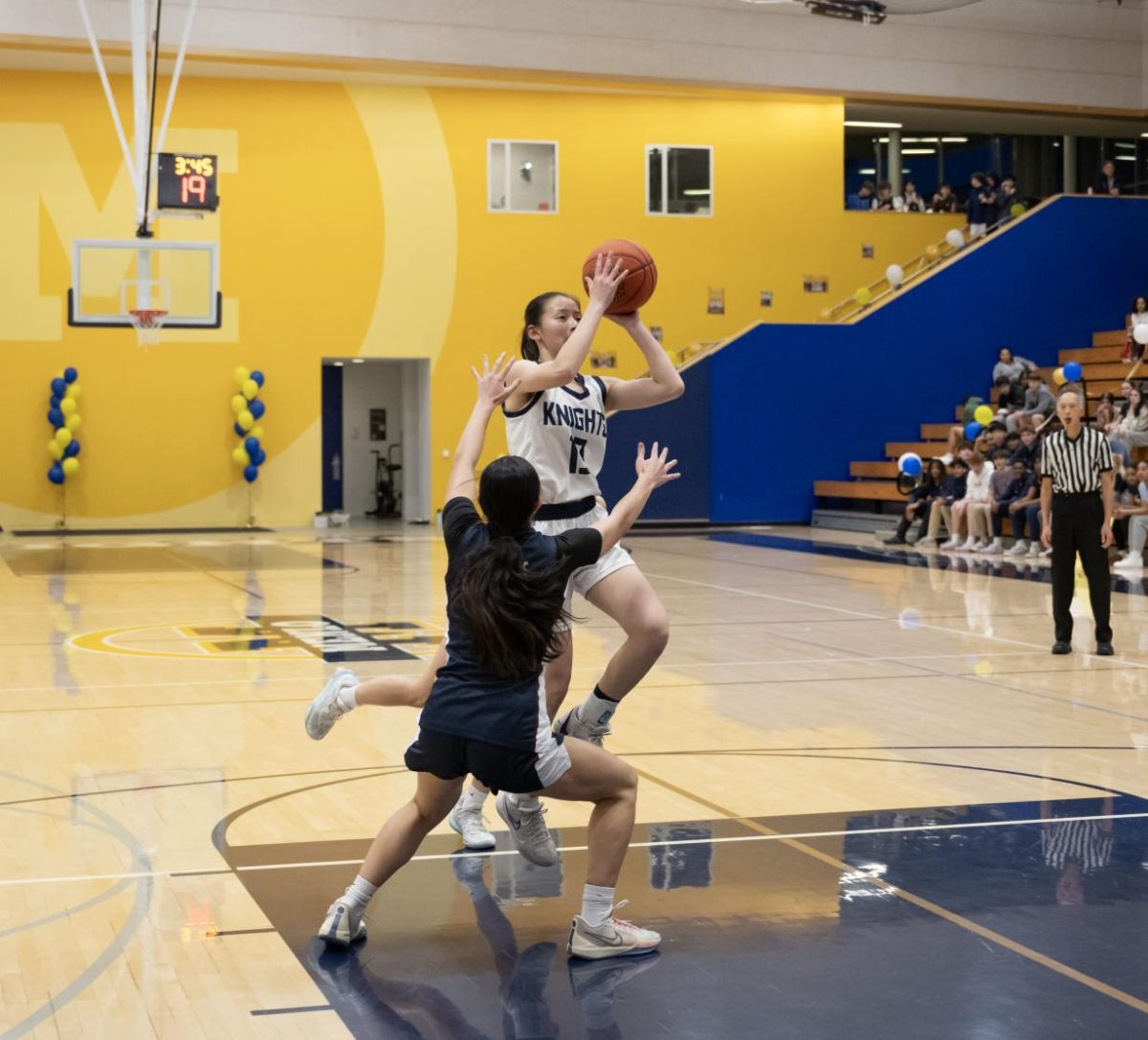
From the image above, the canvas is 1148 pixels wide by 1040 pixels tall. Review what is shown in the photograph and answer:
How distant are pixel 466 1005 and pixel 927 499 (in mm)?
16377

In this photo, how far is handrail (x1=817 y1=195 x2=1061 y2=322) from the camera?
25.7 meters

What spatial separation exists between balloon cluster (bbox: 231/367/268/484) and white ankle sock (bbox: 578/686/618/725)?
19.0 meters

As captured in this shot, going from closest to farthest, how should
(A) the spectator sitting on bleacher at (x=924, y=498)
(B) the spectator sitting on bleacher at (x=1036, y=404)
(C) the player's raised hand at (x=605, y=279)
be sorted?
1. (C) the player's raised hand at (x=605, y=279)
2. (A) the spectator sitting on bleacher at (x=924, y=498)
3. (B) the spectator sitting on bleacher at (x=1036, y=404)

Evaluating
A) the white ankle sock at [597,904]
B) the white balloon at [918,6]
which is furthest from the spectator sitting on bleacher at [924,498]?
the white ankle sock at [597,904]

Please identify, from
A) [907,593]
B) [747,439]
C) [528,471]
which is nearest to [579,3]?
[747,439]

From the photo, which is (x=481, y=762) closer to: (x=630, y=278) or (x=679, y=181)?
(x=630, y=278)

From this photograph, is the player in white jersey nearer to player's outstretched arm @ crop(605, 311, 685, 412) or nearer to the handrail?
player's outstretched arm @ crop(605, 311, 685, 412)

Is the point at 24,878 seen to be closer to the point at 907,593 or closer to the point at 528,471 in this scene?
the point at 528,471

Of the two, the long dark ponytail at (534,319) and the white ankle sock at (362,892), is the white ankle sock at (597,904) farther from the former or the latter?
the long dark ponytail at (534,319)

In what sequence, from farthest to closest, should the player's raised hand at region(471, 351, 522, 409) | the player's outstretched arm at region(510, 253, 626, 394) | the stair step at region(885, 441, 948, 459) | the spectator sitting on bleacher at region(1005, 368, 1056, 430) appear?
the stair step at region(885, 441, 948, 459) < the spectator sitting on bleacher at region(1005, 368, 1056, 430) < the player's outstretched arm at region(510, 253, 626, 394) < the player's raised hand at region(471, 351, 522, 409)

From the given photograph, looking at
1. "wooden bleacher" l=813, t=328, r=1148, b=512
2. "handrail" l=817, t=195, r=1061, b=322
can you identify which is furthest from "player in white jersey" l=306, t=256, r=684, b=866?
"handrail" l=817, t=195, r=1061, b=322

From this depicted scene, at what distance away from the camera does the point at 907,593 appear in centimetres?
1388

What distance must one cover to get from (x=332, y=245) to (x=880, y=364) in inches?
336

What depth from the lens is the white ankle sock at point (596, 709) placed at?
17.6ft
